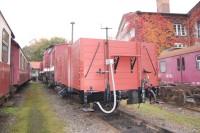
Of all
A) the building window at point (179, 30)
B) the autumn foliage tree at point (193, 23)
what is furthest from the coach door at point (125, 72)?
the building window at point (179, 30)

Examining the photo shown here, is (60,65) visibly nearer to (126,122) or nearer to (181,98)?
(126,122)

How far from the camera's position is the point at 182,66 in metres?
14.3

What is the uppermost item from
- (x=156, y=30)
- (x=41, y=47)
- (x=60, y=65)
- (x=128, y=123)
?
(x=41, y=47)

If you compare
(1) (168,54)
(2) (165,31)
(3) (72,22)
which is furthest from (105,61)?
(2) (165,31)

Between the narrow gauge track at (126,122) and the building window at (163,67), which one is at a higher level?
the building window at (163,67)

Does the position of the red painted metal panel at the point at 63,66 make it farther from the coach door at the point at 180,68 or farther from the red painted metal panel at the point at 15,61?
the coach door at the point at 180,68

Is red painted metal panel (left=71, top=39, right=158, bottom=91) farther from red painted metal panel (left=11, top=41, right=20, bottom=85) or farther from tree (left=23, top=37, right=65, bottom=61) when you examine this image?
tree (left=23, top=37, right=65, bottom=61)

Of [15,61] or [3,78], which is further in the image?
[15,61]

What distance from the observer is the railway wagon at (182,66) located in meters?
12.8

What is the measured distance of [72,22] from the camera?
899 inches

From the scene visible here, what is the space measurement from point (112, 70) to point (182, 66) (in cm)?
843

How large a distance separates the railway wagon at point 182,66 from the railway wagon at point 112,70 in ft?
17.6

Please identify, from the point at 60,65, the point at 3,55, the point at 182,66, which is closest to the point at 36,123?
the point at 3,55

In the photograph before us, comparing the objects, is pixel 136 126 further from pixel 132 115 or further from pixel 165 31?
pixel 165 31
